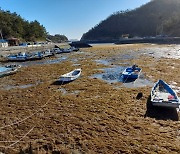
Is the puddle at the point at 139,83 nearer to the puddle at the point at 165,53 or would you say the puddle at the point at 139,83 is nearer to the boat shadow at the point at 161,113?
the boat shadow at the point at 161,113

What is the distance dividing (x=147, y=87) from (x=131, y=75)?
4005 mm

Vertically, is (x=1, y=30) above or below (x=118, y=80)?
above

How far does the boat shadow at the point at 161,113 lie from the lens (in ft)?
39.6

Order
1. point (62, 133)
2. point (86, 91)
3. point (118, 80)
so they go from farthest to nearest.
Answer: point (118, 80) → point (86, 91) → point (62, 133)

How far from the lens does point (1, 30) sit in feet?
277

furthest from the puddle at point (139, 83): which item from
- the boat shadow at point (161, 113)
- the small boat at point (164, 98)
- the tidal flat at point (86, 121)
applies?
the boat shadow at point (161, 113)

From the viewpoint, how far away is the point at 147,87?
62.0 feet

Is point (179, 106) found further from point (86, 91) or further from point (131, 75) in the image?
point (131, 75)

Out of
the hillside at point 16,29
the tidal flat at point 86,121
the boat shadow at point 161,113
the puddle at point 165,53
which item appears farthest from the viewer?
the hillside at point 16,29

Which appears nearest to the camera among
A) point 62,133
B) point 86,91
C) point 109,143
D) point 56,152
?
point 56,152

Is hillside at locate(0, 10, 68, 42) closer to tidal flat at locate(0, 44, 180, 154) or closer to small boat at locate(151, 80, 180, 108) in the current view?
tidal flat at locate(0, 44, 180, 154)

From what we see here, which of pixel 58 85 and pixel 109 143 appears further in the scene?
pixel 58 85

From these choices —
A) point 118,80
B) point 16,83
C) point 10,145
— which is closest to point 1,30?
point 16,83

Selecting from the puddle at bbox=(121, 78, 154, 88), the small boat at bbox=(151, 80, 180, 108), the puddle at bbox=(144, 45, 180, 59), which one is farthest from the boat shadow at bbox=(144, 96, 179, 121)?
the puddle at bbox=(144, 45, 180, 59)
